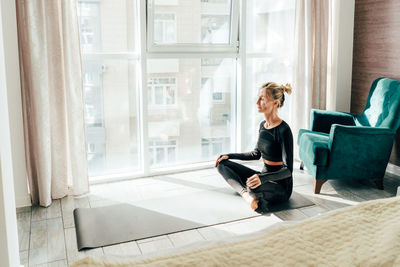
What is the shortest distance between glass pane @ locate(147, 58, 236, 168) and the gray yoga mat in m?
0.89

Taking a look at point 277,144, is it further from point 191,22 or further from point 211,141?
point 191,22

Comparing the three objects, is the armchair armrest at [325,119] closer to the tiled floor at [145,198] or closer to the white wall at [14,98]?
the tiled floor at [145,198]

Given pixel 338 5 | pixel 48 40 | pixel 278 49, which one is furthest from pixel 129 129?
pixel 338 5

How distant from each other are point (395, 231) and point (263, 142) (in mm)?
2176

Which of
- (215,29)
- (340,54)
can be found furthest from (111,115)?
(340,54)

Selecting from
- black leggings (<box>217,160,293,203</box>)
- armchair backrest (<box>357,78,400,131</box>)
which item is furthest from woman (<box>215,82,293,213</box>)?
armchair backrest (<box>357,78,400,131</box>)

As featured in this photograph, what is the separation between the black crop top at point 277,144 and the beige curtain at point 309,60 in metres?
1.28

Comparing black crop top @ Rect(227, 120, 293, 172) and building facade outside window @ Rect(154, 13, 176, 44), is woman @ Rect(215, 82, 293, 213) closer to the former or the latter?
black crop top @ Rect(227, 120, 293, 172)

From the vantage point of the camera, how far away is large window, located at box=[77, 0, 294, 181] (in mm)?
3891

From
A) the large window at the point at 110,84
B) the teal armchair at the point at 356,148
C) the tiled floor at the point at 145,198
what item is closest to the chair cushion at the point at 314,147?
the teal armchair at the point at 356,148

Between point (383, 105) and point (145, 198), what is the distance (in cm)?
233

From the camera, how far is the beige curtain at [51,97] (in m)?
3.21

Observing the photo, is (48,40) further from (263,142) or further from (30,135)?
(263,142)

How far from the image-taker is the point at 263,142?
3314 millimetres
